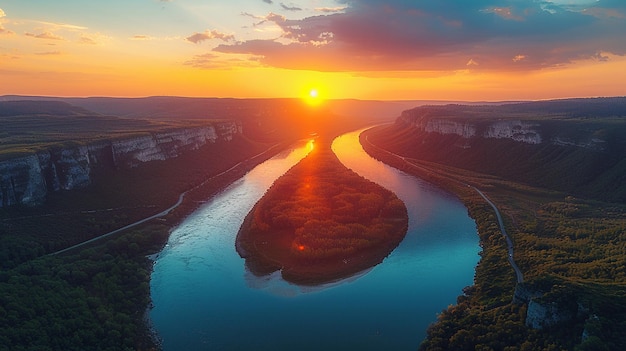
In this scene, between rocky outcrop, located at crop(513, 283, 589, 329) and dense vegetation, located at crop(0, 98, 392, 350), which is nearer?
rocky outcrop, located at crop(513, 283, 589, 329)

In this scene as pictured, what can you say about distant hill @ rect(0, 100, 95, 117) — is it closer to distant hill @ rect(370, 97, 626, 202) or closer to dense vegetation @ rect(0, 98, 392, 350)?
dense vegetation @ rect(0, 98, 392, 350)

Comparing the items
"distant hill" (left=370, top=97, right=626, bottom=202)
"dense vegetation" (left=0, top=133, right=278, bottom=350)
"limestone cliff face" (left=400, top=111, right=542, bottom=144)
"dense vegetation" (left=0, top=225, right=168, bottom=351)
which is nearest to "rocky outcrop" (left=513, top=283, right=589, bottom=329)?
"dense vegetation" (left=0, top=225, right=168, bottom=351)

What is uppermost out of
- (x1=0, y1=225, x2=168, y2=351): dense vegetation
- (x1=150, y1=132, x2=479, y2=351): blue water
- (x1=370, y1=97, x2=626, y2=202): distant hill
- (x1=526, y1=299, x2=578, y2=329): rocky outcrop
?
(x1=370, y1=97, x2=626, y2=202): distant hill

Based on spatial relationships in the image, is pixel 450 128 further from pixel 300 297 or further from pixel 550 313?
pixel 550 313

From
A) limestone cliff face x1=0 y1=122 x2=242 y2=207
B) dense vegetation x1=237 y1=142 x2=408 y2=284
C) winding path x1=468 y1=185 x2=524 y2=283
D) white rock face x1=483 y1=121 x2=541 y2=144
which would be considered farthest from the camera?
white rock face x1=483 y1=121 x2=541 y2=144

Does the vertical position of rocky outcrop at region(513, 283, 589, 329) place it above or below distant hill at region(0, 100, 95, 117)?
below

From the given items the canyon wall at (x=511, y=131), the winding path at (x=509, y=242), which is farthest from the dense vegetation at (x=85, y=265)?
the canyon wall at (x=511, y=131)

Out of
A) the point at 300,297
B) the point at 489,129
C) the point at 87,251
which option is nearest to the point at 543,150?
the point at 489,129

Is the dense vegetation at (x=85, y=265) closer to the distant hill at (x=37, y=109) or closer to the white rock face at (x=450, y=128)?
the white rock face at (x=450, y=128)
